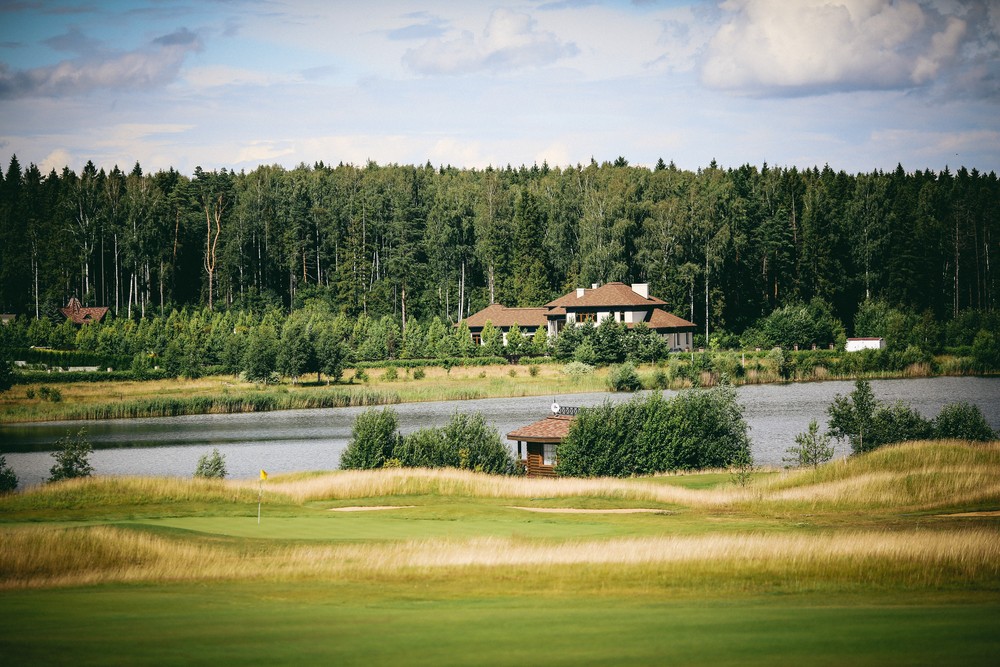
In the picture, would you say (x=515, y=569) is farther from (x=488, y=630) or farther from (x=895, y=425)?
(x=895, y=425)

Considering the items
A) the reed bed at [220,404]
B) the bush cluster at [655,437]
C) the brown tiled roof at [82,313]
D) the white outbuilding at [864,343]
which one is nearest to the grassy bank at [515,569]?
the bush cluster at [655,437]

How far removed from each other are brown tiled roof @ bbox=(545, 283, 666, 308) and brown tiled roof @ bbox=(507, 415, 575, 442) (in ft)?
198

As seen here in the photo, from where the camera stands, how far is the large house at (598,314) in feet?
355

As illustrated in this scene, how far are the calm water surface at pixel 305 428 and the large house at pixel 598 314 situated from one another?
1942 cm

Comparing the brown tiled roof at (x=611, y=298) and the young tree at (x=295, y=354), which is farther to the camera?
the brown tiled roof at (x=611, y=298)

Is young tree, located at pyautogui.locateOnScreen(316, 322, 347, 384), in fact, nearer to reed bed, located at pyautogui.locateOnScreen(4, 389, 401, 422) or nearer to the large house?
reed bed, located at pyautogui.locateOnScreen(4, 389, 401, 422)

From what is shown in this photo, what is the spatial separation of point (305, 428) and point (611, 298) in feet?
156

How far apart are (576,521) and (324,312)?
288 ft

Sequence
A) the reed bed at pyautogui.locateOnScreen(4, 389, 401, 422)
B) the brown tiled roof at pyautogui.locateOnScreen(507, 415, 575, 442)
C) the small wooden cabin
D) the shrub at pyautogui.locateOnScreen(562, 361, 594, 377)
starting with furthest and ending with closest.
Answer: the shrub at pyautogui.locateOnScreen(562, 361, 594, 377) → the reed bed at pyautogui.locateOnScreen(4, 389, 401, 422) → the small wooden cabin → the brown tiled roof at pyautogui.locateOnScreen(507, 415, 575, 442)

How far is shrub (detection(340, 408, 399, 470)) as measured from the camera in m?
46.5

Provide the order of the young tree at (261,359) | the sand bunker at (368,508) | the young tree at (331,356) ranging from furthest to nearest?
the young tree at (331,356), the young tree at (261,359), the sand bunker at (368,508)

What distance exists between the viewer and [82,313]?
118 m

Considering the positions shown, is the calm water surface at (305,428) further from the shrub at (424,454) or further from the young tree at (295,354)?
the young tree at (295,354)

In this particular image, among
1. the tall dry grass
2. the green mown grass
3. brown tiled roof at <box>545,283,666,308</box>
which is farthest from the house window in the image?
brown tiled roof at <box>545,283,666,308</box>
